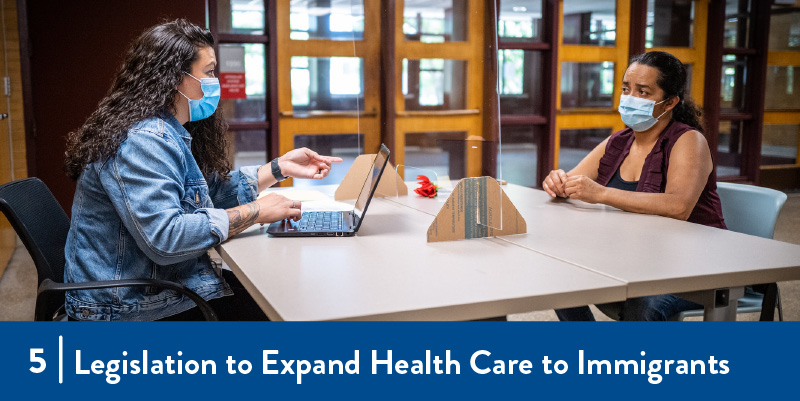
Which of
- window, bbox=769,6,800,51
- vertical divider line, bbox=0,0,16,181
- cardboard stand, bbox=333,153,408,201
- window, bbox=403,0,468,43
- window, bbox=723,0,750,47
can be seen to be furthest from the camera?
window, bbox=769,6,800,51

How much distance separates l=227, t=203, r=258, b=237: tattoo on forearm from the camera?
5.73ft

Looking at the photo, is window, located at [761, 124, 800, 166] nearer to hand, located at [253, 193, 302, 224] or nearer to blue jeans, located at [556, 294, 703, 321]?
blue jeans, located at [556, 294, 703, 321]

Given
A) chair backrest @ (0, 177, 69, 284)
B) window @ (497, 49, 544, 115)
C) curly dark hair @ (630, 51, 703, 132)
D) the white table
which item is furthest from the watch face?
window @ (497, 49, 544, 115)

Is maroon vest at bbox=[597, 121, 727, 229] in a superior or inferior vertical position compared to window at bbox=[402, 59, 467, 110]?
inferior

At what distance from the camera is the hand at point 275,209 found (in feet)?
5.89

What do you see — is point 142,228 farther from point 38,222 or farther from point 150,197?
point 38,222

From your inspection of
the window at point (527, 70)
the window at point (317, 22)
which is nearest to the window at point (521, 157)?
the window at point (527, 70)

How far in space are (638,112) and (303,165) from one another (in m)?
1.13

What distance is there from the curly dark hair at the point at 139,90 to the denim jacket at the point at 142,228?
0.08 ft

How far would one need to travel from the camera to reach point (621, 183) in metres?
2.42

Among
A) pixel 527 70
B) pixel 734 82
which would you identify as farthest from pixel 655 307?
pixel 734 82

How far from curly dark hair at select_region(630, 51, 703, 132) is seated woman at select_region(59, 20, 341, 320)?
4.39 ft

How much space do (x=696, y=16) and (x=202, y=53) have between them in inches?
219
